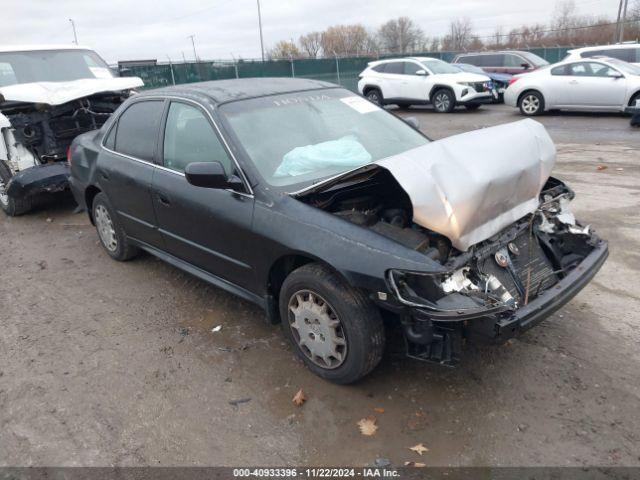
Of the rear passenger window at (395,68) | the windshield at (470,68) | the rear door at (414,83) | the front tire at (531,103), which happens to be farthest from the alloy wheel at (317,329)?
the windshield at (470,68)

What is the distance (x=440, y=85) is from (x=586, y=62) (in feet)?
13.8

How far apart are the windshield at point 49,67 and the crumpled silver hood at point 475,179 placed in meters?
6.97

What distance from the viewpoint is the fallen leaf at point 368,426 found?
9.51 ft

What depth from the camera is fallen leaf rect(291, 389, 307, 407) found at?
3.15m

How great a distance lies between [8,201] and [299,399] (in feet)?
19.7

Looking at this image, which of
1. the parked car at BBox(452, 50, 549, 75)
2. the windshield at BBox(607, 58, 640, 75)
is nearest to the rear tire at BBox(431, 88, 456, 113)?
the parked car at BBox(452, 50, 549, 75)

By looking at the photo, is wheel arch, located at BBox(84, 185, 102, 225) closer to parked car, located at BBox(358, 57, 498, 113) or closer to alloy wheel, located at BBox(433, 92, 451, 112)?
parked car, located at BBox(358, 57, 498, 113)

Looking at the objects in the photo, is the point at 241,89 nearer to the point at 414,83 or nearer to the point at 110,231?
the point at 110,231

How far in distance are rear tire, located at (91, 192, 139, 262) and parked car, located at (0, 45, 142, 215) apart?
185 centimetres

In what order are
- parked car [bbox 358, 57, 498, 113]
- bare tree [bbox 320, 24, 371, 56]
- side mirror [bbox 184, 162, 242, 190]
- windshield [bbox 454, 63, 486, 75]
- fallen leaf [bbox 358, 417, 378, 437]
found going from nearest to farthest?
fallen leaf [bbox 358, 417, 378, 437]
side mirror [bbox 184, 162, 242, 190]
parked car [bbox 358, 57, 498, 113]
windshield [bbox 454, 63, 486, 75]
bare tree [bbox 320, 24, 371, 56]

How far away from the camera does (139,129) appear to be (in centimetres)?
451

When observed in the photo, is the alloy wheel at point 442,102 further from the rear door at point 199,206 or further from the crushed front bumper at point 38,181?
the rear door at point 199,206

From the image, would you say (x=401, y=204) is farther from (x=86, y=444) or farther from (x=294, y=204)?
(x=86, y=444)

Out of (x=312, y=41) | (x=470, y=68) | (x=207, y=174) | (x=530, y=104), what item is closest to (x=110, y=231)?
(x=207, y=174)
